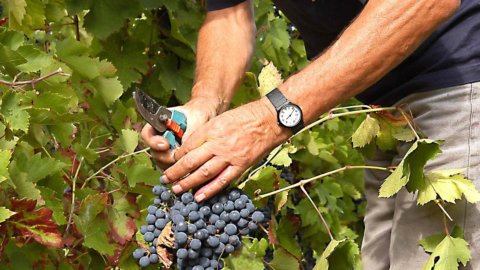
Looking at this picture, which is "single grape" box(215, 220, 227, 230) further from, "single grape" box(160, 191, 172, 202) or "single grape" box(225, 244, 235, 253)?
"single grape" box(160, 191, 172, 202)

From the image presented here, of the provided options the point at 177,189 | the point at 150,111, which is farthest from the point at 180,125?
the point at 177,189

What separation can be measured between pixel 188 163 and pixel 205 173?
0.05 m

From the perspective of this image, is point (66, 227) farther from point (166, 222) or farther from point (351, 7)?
point (351, 7)

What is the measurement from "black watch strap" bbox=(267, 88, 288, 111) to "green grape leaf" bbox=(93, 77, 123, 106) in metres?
0.85

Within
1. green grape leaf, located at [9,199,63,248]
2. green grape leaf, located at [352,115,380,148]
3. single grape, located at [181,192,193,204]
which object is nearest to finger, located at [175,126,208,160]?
single grape, located at [181,192,193,204]

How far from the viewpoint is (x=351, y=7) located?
8.63 feet

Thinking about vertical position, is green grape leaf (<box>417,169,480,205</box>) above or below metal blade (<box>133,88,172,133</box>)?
below

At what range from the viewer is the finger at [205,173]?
206 centimetres

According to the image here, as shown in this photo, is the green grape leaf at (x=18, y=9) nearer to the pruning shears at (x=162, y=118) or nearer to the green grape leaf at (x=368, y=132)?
the pruning shears at (x=162, y=118)

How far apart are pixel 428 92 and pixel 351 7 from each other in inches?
14.3

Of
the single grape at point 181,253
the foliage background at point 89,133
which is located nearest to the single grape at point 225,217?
the single grape at point 181,253

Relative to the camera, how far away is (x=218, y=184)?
6.79 feet

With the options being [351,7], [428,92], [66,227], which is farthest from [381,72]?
[66,227]

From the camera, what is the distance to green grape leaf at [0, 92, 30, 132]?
226cm
